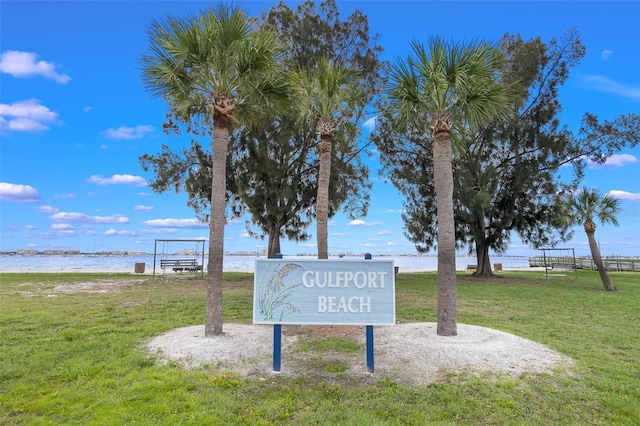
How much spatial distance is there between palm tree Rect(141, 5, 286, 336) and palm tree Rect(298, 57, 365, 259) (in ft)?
2.85

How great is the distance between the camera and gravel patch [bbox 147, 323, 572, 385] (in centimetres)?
464

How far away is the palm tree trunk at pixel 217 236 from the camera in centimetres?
601

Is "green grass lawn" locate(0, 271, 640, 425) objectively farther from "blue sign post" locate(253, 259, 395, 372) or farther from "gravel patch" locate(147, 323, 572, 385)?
"blue sign post" locate(253, 259, 395, 372)

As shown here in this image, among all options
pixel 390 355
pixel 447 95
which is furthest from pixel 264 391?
pixel 447 95

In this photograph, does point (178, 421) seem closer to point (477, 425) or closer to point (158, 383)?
point (158, 383)

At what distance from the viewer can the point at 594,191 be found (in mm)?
15812

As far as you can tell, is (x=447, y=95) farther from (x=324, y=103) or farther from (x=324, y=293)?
(x=324, y=293)

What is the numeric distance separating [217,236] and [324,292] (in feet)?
7.86

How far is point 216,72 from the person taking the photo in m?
6.41

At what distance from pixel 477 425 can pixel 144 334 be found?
18.2 ft

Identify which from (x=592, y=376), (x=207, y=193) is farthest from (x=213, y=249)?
(x=207, y=193)

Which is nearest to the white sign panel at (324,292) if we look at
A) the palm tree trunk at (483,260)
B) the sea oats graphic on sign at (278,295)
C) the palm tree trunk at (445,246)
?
the sea oats graphic on sign at (278,295)

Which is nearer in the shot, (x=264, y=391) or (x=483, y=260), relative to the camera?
(x=264, y=391)

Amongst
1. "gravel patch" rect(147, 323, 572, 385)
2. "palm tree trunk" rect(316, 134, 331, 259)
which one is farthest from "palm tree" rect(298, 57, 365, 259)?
"gravel patch" rect(147, 323, 572, 385)
